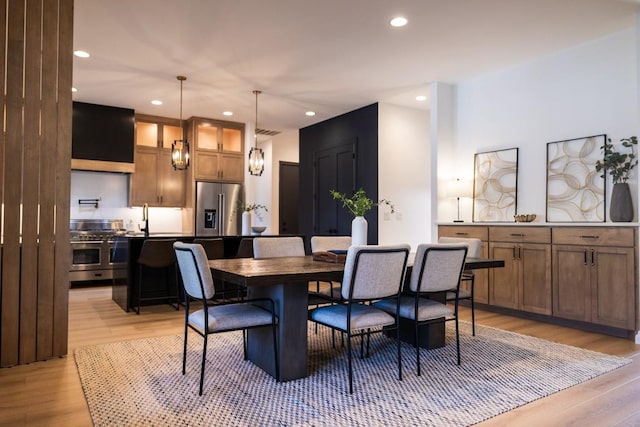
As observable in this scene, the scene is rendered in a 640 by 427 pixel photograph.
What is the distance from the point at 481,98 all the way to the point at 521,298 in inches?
97.6

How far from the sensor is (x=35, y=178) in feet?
9.97

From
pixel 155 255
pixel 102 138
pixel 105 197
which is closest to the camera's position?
pixel 155 255

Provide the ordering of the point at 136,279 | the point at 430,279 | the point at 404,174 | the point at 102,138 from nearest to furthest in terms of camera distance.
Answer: the point at 430,279 → the point at 136,279 → the point at 404,174 → the point at 102,138

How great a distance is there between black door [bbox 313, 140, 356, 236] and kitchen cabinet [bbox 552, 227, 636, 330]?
126 inches

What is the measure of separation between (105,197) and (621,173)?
276 inches

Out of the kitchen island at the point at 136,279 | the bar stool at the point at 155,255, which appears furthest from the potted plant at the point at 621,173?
the bar stool at the point at 155,255

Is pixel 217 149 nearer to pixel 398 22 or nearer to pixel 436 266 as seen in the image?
pixel 398 22

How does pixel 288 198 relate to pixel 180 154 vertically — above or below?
below

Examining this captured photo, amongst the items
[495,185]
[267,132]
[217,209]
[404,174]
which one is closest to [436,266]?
[495,185]

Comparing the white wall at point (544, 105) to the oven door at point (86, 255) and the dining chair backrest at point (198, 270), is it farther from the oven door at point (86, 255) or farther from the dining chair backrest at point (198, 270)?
the oven door at point (86, 255)

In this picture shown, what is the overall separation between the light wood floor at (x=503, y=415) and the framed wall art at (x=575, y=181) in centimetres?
119

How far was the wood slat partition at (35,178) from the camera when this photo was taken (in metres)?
2.94

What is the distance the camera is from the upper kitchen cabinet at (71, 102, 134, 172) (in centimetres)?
645

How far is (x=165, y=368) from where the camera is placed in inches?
114
